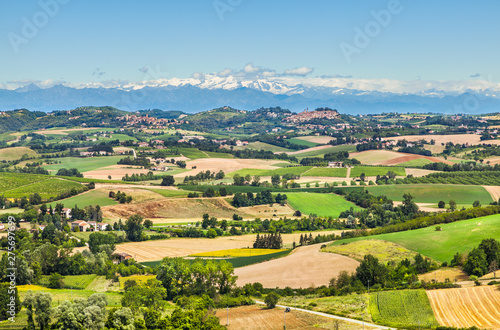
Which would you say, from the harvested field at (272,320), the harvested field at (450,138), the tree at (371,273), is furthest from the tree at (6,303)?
the harvested field at (450,138)

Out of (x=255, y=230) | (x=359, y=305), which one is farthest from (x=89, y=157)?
(x=359, y=305)

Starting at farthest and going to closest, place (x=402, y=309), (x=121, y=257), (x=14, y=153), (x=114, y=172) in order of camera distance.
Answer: (x=14, y=153) < (x=114, y=172) < (x=121, y=257) < (x=402, y=309)

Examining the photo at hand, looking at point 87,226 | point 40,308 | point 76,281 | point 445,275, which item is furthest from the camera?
point 87,226

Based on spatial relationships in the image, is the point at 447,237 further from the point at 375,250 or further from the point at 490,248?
the point at 490,248

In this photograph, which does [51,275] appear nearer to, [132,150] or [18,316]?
[18,316]

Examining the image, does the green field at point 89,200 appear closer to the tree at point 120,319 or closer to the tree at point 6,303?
the tree at point 6,303

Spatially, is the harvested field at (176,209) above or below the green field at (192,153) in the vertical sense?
below

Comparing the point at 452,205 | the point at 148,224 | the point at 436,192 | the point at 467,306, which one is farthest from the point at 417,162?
the point at 467,306
